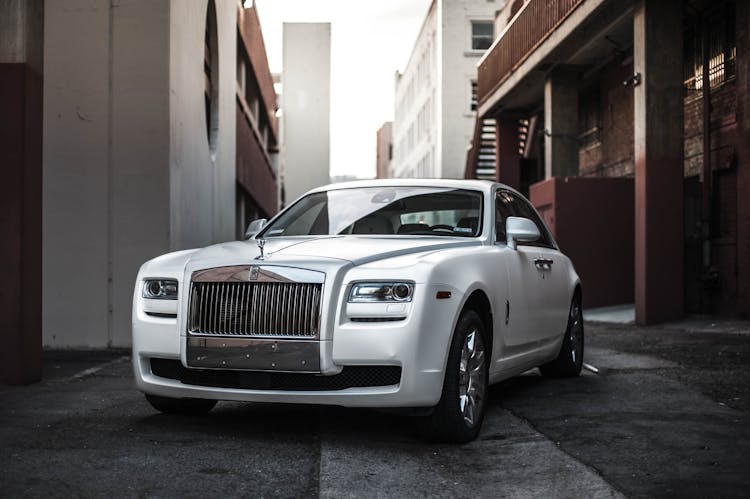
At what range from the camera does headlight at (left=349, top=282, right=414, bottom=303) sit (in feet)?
17.2

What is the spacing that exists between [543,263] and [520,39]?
1638 centimetres

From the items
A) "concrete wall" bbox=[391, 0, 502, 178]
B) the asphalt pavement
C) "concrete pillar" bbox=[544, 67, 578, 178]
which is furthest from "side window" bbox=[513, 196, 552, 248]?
"concrete wall" bbox=[391, 0, 502, 178]

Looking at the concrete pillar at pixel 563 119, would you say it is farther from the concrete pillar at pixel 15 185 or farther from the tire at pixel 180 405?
the tire at pixel 180 405

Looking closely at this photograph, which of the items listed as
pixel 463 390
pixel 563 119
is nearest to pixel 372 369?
pixel 463 390

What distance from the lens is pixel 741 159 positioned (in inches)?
610

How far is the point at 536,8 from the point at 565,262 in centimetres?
1412

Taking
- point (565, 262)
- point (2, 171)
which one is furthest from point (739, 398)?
point (2, 171)

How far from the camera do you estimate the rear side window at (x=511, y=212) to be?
694 centimetres

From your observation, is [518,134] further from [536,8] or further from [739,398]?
[739,398]

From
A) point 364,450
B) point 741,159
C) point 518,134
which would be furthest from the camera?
point 518,134

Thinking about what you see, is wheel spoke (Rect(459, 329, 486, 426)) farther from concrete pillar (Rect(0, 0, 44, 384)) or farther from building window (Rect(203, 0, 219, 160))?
building window (Rect(203, 0, 219, 160))

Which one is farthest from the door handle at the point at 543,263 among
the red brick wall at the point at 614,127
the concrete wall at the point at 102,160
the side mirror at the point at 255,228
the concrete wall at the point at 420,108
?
the concrete wall at the point at 420,108

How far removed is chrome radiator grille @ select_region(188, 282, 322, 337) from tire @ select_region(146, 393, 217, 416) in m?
0.79

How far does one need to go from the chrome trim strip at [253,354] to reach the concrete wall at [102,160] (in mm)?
6202
